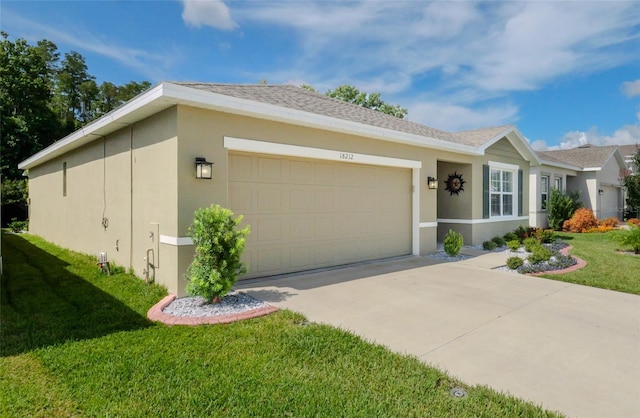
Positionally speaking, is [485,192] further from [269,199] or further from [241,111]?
[241,111]

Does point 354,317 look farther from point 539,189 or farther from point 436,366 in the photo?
point 539,189

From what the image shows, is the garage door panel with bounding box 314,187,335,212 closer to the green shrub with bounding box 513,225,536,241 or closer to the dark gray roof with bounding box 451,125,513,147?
the dark gray roof with bounding box 451,125,513,147

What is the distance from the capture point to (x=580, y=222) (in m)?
16.4

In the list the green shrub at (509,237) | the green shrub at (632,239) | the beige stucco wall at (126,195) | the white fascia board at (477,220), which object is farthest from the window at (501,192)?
the beige stucco wall at (126,195)

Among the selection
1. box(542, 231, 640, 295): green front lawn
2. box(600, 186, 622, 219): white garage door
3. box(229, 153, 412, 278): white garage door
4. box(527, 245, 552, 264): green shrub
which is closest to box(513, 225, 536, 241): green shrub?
box(542, 231, 640, 295): green front lawn

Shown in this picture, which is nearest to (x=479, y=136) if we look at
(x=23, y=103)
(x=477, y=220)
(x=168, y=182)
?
(x=477, y=220)

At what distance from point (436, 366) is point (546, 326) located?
206cm

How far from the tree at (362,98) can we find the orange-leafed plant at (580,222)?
20139 millimetres

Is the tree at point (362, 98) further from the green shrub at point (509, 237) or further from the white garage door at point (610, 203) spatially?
the green shrub at point (509, 237)

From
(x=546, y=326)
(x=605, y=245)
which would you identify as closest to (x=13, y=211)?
(x=546, y=326)

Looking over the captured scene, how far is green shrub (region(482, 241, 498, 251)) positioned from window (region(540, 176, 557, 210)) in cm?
869

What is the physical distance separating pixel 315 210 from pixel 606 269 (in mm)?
6807

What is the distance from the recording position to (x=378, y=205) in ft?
29.7

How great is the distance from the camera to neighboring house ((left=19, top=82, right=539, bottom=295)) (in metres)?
5.68
